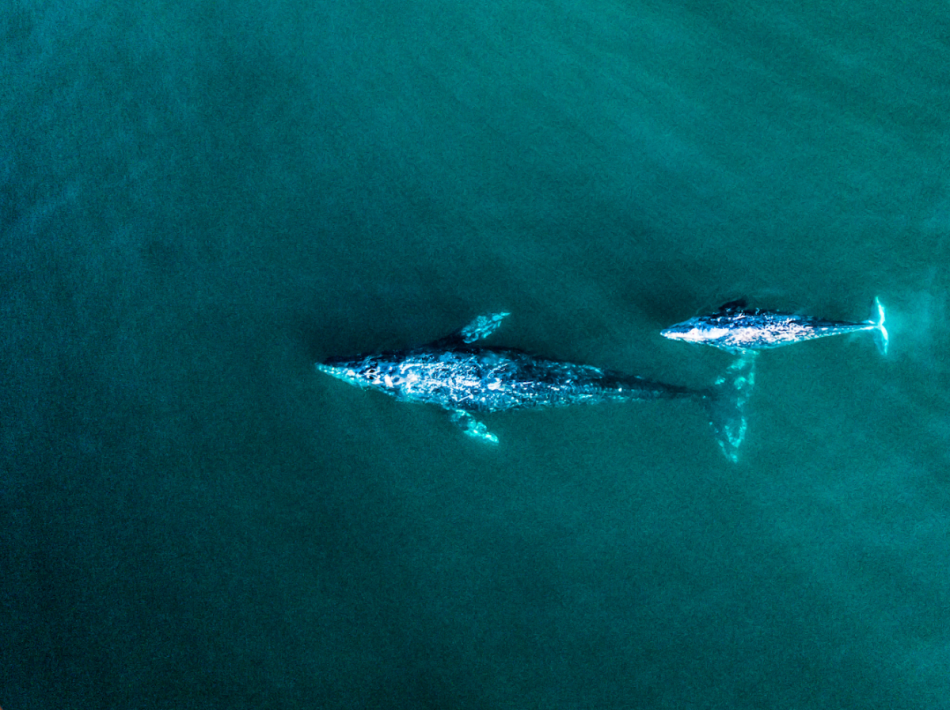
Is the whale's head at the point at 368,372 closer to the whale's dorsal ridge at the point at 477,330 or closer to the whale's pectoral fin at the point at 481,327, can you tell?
the whale's dorsal ridge at the point at 477,330

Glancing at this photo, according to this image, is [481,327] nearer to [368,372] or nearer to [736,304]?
[368,372]

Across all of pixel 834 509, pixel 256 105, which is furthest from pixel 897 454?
pixel 256 105

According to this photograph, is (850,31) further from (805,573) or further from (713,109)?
(805,573)

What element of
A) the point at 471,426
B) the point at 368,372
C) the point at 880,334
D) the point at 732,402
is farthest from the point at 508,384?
the point at 880,334

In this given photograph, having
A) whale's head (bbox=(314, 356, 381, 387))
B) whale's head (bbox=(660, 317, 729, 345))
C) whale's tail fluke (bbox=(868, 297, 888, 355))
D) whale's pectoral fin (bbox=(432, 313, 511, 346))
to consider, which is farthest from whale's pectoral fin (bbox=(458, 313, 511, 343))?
whale's tail fluke (bbox=(868, 297, 888, 355))

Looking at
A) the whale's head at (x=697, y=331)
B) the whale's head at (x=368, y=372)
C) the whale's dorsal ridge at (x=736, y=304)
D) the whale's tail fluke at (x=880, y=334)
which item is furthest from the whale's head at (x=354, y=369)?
the whale's tail fluke at (x=880, y=334)

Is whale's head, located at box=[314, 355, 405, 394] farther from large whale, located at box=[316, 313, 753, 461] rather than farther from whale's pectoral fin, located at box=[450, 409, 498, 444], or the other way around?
whale's pectoral fin, located at box=[450, 409, 498, 444]
